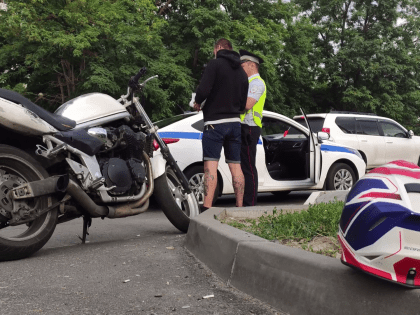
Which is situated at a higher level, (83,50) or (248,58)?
(83,50)

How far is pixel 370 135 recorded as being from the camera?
48.7 ft

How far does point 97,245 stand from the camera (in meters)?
5.20

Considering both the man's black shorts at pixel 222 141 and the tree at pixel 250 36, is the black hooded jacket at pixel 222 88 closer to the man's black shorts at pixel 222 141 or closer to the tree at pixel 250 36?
the man's black shorts at pixel 222 141

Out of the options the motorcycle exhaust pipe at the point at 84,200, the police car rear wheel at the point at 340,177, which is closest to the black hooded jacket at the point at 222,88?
the motorcycle exhaust pipe at the point at 84,200

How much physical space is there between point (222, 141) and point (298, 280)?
3.37 m

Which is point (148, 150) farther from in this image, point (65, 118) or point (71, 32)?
point (71, 32)

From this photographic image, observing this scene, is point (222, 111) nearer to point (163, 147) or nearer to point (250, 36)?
point (163, 147)

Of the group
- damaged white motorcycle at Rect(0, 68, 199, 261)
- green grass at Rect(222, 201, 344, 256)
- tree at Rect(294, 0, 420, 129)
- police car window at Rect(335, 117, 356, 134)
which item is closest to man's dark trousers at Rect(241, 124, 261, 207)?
damaged white motorcycle at Rect(0, 68, 199, 261)

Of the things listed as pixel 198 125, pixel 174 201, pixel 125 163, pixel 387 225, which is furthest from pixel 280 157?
pixel 387 225

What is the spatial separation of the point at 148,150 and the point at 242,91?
4.81ft

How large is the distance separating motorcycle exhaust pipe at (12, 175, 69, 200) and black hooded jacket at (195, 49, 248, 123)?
2.11 meters

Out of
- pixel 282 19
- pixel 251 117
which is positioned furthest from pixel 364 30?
pixel 251 117

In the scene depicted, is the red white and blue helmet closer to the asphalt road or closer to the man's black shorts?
the asphalt road

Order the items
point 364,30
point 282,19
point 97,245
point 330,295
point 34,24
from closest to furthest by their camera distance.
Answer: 1. point 330,295
2. point 97,245
3. point 34,24
4. point 282,19
5. point 364,30
